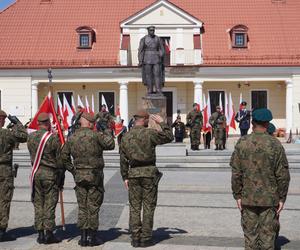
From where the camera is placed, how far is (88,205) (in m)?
6.67

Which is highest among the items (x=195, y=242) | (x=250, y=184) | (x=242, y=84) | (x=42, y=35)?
(x=42, y=35)

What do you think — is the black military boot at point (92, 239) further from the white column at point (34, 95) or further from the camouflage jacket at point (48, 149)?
the white column at point (34, 95)

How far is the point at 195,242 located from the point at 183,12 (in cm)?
2628

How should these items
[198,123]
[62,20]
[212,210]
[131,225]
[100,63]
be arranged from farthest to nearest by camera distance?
[62,20], [100,63], [198,123], [212,210], [131,225]

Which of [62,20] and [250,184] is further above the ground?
[62,20]

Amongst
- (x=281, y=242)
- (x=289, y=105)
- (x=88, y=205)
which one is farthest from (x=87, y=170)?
(x=289, y=105)

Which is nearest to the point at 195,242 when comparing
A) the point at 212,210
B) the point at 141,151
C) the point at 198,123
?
the point at 141,151

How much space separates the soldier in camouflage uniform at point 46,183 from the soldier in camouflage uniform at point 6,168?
Answer: 0.21m

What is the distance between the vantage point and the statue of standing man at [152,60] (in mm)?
17422

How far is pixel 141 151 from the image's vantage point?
6.64 m

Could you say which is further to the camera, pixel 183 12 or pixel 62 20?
pixel 62 20

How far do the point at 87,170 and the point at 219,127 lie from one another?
12515 mm

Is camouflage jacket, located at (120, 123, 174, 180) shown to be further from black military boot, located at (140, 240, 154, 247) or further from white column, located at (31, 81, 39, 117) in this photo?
white column, located at (31, 81, 39, 117)

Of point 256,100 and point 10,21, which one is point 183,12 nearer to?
point 256,100
